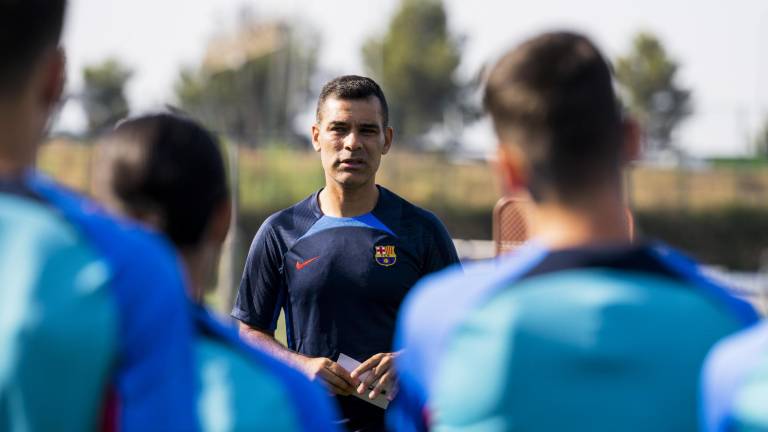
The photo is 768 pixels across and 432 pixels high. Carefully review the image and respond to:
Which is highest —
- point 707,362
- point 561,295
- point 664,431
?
point 561,295

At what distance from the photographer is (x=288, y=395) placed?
2.12 meters

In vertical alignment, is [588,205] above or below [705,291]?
above

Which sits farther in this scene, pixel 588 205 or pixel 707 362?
pixel 588 205

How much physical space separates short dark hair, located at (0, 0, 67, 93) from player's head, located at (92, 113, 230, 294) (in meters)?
A: 0.28

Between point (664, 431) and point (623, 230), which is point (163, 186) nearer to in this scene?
point (623, 230)

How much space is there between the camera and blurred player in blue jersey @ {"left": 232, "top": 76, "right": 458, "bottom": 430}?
16.7 ft

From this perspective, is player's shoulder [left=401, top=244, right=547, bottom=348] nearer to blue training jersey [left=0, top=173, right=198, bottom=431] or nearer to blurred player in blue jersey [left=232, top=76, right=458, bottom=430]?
blue training jersey [left=0, top=173, right=198, bottom=431]

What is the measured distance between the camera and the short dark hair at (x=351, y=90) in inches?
221

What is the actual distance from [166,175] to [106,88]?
62.8 meters

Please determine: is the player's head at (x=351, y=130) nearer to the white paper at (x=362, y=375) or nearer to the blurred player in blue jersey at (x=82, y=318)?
the white paper at (x=362, y=375)

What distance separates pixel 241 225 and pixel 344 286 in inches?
1271

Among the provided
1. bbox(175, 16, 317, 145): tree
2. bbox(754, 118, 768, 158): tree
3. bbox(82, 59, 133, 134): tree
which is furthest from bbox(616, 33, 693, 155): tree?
bbox(82, 59, 133, 134): tree

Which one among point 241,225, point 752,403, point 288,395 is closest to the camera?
point 752,403

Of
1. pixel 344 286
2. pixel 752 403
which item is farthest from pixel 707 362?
pixel 344 286
